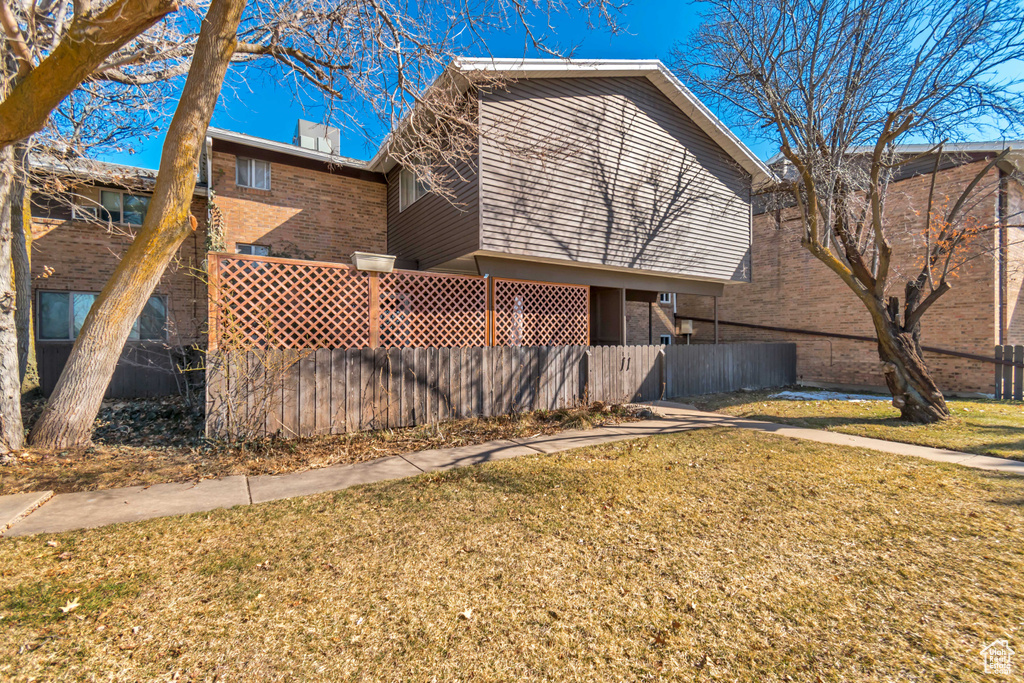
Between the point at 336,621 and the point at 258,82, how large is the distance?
7808 mm

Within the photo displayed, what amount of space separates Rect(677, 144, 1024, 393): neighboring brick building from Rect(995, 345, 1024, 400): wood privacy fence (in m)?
0.32

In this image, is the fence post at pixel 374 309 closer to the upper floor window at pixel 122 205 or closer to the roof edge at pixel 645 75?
the roof edge at pixel 645 75

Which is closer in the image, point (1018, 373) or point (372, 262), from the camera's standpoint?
point (372, 262)

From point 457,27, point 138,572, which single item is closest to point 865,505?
point 138,572

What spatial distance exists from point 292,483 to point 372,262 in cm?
352

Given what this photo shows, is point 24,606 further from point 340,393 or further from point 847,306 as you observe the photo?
point 847,306

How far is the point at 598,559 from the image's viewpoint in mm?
2953

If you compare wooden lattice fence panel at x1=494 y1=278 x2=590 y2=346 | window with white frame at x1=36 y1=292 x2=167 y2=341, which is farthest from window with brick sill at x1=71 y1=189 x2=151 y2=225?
wooden lattice fence panel at x1=494 y1=278 x2=590 y2=346

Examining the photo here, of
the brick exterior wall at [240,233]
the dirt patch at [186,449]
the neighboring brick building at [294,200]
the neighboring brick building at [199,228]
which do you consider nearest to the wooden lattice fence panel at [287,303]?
the dirt patch at [186,449]

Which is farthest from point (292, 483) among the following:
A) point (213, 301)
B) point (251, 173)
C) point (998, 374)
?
point (998, 374)

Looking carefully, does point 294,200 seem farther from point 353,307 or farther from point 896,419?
point 896,419

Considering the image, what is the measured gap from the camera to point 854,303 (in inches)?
525

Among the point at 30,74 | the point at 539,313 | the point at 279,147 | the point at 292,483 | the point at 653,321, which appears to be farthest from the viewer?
the point at 653,321

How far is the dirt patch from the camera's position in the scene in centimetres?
455
